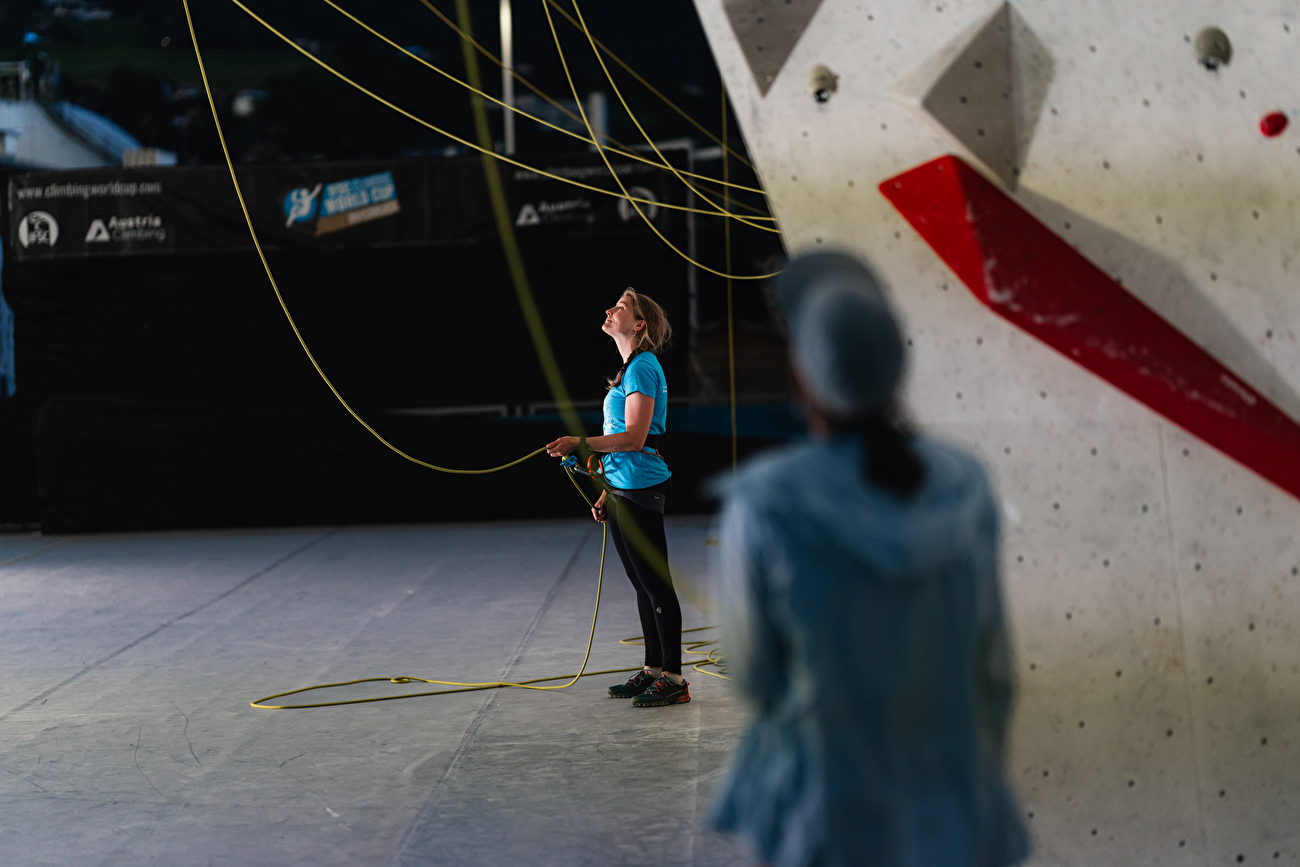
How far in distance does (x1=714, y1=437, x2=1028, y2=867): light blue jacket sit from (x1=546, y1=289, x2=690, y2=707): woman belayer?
3.13m

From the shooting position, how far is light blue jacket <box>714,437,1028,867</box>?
1.51 m

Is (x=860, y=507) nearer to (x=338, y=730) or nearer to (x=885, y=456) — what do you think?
(x=885, y=456)

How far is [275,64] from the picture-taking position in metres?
28.2

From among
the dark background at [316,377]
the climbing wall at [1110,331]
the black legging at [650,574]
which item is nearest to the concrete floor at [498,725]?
the climbing wall at [1110,331]

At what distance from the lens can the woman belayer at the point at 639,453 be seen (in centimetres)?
→ 477

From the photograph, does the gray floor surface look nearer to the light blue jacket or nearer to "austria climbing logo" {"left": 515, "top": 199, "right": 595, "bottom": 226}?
the light blue jacket

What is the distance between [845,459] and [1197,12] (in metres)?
2.04

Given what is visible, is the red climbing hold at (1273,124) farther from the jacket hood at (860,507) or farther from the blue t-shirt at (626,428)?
the blue t-shirt at (626,428)

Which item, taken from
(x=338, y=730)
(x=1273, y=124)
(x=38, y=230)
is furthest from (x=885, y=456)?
(x=38, y=230)

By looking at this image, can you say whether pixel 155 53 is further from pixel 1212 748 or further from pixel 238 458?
pixel 1212 748

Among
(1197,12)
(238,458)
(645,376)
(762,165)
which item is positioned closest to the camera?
(1197,12)

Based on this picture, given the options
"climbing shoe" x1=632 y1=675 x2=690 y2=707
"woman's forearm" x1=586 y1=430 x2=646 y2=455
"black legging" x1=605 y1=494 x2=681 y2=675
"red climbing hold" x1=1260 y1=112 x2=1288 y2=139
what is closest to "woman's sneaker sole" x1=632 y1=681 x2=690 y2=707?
"climbing shoe" x1=632 y1=675 x2=690 y2=707

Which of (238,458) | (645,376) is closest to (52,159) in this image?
(238,458)

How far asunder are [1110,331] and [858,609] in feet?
5.78
